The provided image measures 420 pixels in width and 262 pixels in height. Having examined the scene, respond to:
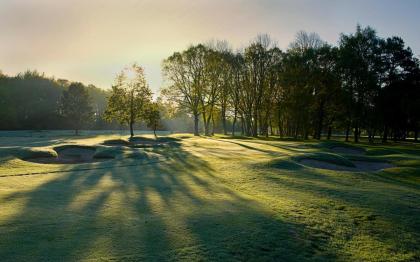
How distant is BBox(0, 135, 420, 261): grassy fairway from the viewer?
8.55m

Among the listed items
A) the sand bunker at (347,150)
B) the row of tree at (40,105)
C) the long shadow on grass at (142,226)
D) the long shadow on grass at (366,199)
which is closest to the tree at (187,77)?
the row of tree at (40,105)

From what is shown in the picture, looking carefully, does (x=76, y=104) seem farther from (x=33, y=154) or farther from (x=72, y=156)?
(x=33, y=154)

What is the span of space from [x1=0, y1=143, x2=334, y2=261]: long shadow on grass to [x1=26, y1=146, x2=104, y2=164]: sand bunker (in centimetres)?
1540

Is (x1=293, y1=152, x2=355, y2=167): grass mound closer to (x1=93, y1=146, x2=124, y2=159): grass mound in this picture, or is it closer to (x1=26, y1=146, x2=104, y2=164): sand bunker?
(x1=93, y1=146, x2=124, y2=159): grass mound

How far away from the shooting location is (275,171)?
2247 cm

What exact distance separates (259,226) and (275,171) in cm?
1225

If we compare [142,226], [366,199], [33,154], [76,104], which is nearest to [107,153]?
[33,154]

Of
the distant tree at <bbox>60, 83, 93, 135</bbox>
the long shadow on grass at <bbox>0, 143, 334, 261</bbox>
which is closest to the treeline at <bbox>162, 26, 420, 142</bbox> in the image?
the distant tree at <bbox>60, 83, 93, 135</bbox>

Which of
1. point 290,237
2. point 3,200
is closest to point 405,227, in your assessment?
point 290,237

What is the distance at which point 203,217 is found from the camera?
439 inches

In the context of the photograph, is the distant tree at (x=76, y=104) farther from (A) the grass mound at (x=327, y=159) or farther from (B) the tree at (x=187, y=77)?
(A) the grass mound at (x=327, y=159)

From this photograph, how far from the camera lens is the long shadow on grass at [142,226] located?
8.22 meters

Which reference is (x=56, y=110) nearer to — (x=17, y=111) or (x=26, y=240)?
(x=17, y=111)

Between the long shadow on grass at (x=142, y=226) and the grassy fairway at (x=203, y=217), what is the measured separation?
3cm
